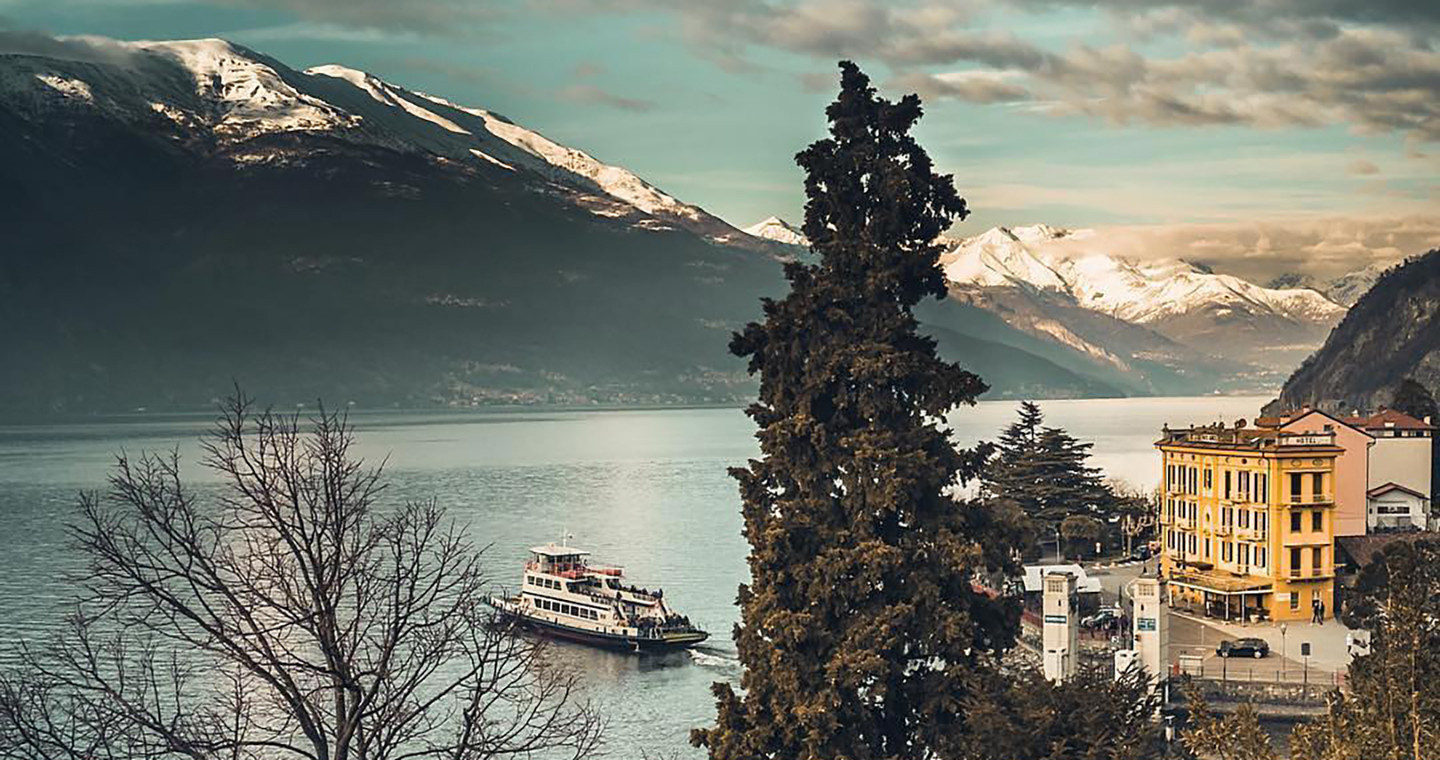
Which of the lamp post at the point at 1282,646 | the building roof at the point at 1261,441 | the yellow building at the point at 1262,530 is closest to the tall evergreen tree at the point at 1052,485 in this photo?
the building roof at the point at 1261,441

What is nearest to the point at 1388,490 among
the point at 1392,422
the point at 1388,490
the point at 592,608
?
the point at 1388,490

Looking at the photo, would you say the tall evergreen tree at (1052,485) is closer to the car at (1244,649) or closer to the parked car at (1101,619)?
the parked car at (1101,619)

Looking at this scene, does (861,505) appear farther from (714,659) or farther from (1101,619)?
(714,659)

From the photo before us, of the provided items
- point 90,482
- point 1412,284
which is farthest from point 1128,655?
point 1412,284

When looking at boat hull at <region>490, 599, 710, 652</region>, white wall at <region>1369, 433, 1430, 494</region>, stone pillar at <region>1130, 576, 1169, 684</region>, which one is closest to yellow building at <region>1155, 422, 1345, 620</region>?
white wall at <region>1369, 433, 1430, 494</region>

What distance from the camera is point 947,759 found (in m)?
19.1

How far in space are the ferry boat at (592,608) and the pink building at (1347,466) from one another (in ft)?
76.1

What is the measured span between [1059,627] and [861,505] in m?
19.5

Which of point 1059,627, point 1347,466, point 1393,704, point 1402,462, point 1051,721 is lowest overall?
point 1059,627

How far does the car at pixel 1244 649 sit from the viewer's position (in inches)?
1848

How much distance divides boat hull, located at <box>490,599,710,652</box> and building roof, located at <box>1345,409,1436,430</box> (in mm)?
28249

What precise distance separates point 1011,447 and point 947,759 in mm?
79746

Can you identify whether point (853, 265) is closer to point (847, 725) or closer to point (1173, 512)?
point (847, 725)

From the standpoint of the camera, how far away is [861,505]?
19.9m
